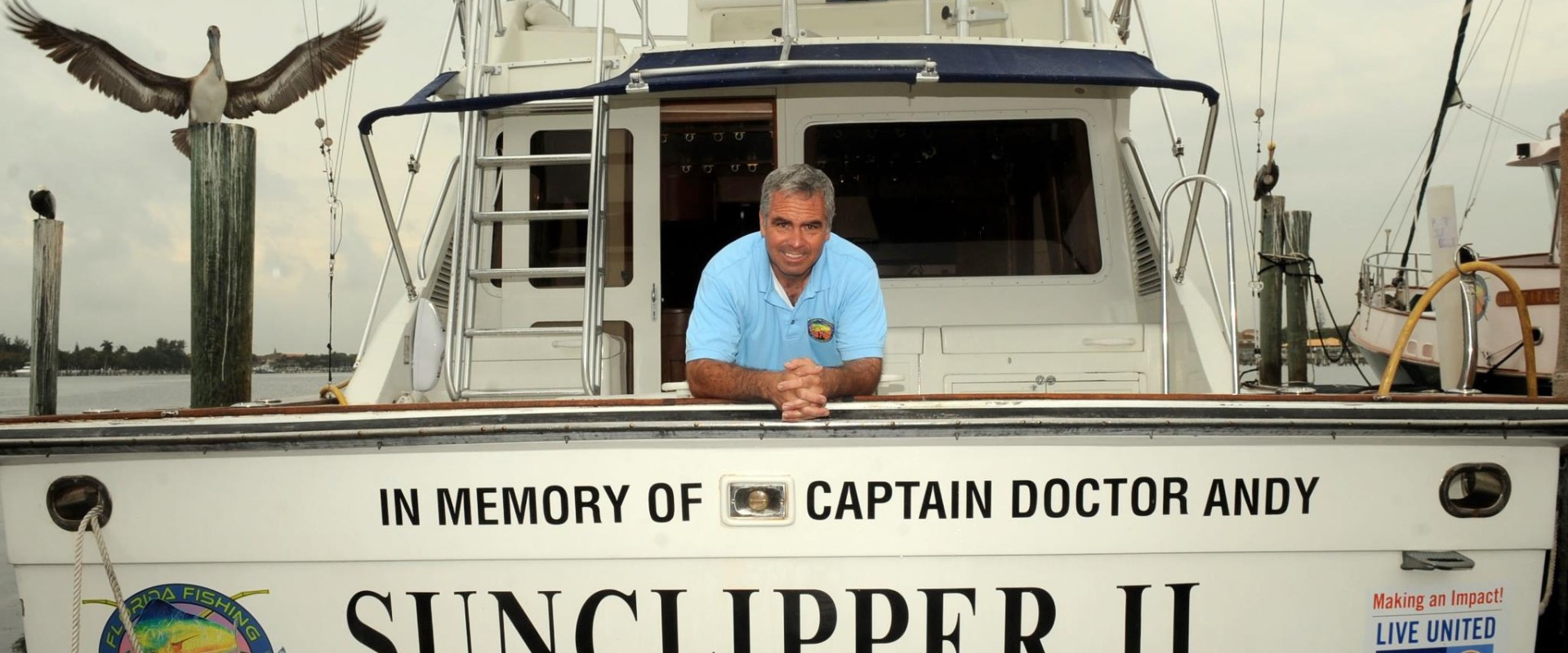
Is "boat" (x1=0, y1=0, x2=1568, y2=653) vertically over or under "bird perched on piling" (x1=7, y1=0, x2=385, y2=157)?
under

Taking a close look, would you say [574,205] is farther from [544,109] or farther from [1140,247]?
[1140,247]

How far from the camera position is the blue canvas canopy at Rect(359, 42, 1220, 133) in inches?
147

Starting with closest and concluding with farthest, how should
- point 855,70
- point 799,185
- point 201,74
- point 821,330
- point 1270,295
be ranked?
point 799,185 < point 821,330 < point 855,70 < point 201,74 < point 1270,295

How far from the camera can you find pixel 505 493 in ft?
8.56

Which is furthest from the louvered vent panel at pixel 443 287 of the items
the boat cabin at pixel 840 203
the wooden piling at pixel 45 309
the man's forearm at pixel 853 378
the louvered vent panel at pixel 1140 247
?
the wooden piling at pixel 45 309

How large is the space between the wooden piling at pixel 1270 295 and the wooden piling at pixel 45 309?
12098 mm

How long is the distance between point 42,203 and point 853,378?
8205mm

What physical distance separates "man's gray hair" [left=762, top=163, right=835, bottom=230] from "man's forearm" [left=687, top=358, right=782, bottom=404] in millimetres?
484

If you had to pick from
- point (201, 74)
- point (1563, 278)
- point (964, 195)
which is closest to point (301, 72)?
point (201, 74)

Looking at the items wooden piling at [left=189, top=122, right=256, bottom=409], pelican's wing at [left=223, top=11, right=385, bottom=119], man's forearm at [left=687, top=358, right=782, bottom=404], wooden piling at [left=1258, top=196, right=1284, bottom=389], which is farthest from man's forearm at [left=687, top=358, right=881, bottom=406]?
wooden piling at [left=1258, top=196, right=1284, bottom=389]

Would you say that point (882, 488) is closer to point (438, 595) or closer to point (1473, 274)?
point (438, 595)

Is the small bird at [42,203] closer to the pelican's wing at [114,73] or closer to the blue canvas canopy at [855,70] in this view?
the pelican's wing at [114,73]

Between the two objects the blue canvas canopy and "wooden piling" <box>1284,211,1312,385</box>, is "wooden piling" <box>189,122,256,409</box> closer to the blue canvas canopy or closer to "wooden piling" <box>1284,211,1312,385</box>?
the blue canvas canopy

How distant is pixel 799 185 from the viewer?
115 inches
